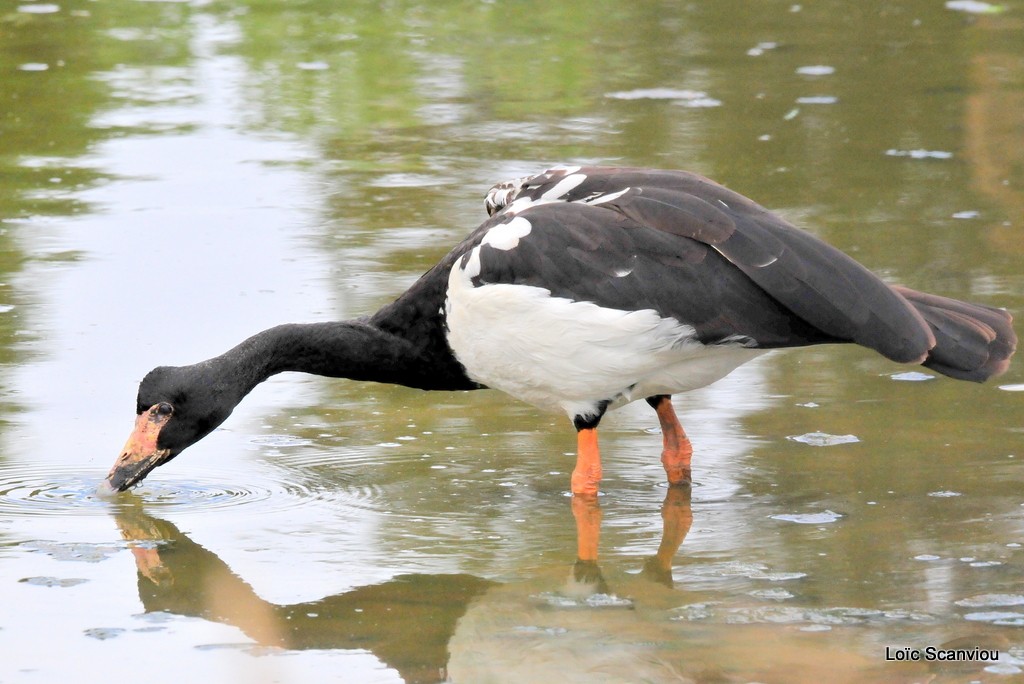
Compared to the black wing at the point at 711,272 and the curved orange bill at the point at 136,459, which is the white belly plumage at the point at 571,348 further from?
the curved orange bill at the point at 136,459

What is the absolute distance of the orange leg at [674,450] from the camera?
7.20 m

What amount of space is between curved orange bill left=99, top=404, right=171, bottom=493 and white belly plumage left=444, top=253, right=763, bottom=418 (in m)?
1.36

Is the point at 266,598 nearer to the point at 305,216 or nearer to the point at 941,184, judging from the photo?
the point at 305,216

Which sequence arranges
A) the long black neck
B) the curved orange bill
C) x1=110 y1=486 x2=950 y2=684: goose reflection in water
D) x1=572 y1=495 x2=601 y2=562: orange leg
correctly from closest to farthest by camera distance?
x1=110 y1=486 x2=950 y2=684: goose reflection in water
x1=572 y1=495 x2=601 y2=562: orange leg
the curved orange bill
the long black neck

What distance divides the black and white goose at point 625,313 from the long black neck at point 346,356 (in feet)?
0.08

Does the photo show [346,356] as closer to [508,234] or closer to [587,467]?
[508,234]

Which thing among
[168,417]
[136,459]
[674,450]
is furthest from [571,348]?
[136,459]

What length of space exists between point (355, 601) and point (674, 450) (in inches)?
72.5

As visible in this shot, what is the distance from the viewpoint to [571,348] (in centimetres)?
680

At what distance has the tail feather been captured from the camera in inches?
262

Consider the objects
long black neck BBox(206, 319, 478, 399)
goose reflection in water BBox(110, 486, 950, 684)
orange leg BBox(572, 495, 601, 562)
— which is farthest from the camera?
long black neck BBox(206, 319, 478, 399)

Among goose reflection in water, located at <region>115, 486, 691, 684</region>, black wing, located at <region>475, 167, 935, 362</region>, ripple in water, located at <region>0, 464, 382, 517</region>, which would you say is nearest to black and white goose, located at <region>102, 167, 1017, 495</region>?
black wing, located at <region>475, 167, 935, 362</region>

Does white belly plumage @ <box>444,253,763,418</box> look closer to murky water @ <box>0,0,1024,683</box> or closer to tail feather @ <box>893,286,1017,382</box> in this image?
murky water @ <box>0,0,1024,683</box>

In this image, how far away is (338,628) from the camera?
5.76 m
